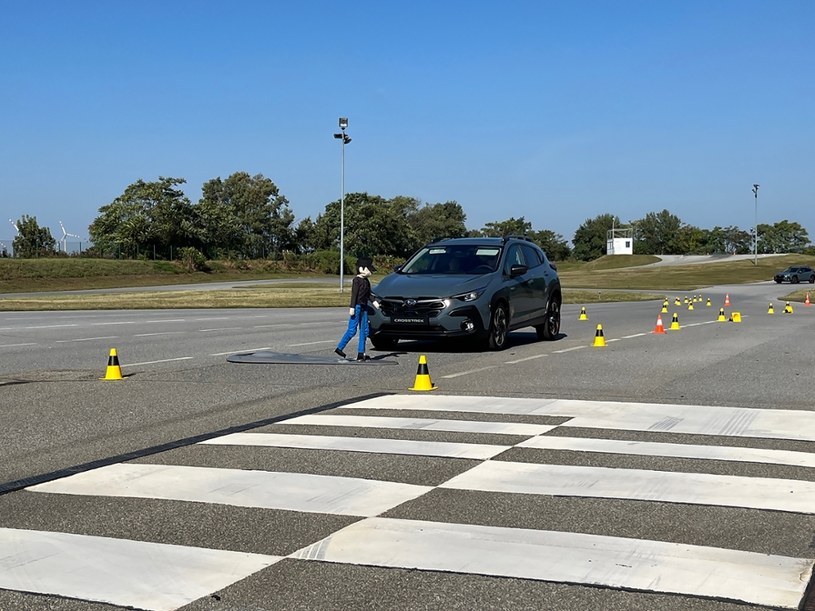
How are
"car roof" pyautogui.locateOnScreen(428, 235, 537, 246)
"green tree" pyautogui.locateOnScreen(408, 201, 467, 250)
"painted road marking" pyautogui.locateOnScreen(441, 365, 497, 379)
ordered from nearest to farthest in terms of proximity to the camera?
"painted road marking" pyautogui.locateOnScreen(441, 365, 497, 379), "car roof" pyautogui.locateOnScreen(428, 235, 537, 246), "green tree" pyautogui.locateOnScreen(408, 201, 467, 250)

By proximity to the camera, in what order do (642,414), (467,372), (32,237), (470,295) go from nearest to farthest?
1. (642,414)
2. (467,372)
3. (470,295)
4. (32,237)

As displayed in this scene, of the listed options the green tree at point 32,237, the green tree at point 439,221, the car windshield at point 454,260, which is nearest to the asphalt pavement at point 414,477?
the car windshield at point 454,260

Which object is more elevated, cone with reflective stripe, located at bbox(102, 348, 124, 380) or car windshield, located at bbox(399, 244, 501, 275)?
car windshield, located at bbox(399, 244, 501, 275)

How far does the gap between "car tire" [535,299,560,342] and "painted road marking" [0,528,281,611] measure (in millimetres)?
14736

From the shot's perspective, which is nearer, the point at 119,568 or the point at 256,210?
the point at 119,568

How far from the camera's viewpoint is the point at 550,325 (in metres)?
19.7

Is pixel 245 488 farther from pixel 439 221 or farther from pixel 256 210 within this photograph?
pixel 439 221

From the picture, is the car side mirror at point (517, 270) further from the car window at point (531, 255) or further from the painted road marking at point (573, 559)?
the painted road marking at point (573, 559)

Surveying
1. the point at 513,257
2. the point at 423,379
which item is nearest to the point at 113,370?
the point at 423,379

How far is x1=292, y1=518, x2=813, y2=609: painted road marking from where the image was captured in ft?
14.9

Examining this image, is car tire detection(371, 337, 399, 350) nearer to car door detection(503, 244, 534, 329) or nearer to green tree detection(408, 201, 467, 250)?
car door detection(503, 244, 534, 329)

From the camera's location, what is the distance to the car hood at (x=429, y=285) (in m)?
16.2

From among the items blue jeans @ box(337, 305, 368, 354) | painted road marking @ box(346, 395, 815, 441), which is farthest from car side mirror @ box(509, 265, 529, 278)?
painted road marking @ box(346, 395, 815, 441)

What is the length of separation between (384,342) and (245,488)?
10649mm
